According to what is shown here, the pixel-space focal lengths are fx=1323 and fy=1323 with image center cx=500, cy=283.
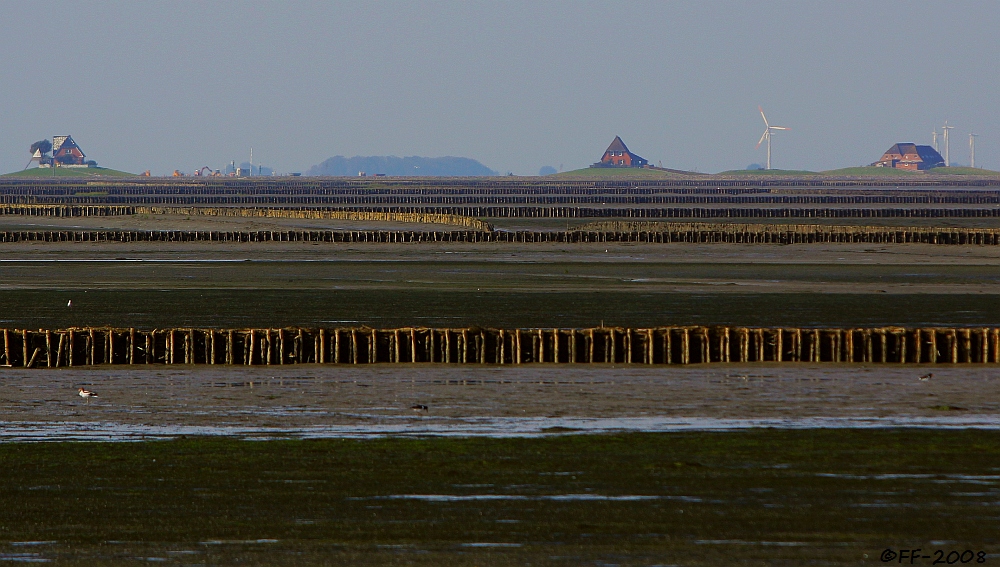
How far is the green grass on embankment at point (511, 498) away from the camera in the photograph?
55.4ft

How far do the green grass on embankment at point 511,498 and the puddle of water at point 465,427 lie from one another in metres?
0.64

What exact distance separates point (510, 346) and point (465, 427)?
28.4 feet

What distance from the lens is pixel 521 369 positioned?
32.4 meters

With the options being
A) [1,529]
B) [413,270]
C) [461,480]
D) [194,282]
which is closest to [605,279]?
[413,270]

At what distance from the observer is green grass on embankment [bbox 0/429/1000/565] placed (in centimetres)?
1688

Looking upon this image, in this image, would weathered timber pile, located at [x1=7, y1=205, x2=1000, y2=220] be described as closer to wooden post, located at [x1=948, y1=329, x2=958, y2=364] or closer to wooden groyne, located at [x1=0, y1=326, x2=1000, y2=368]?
wooden groyne, located at [x1=0, y1=326, x2=1000, y2=368]

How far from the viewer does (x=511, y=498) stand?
19.5m

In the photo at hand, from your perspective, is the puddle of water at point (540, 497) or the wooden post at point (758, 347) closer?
the puddle of water at point (540, 497)

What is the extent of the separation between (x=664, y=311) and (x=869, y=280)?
16612mm

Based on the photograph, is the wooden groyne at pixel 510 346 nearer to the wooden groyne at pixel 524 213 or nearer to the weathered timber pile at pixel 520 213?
the wooden groyne at pixel 524 213

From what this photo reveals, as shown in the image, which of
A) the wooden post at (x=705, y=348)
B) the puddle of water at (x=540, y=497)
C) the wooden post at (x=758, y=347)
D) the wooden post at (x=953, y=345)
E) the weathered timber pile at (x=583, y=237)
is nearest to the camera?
the puddle of water at (x=540, y=497)

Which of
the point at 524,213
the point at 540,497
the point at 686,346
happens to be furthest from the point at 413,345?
the point at 524,213

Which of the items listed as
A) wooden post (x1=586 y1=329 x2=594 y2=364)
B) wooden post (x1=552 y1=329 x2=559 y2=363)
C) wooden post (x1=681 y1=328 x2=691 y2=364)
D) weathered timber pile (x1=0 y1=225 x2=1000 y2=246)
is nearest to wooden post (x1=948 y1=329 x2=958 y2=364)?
wooden post (x1=681 y1=328 x2=691 y2=364)

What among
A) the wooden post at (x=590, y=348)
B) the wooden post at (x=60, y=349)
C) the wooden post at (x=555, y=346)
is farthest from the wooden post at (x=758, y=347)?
the wooden post at (x=60, y=349)
